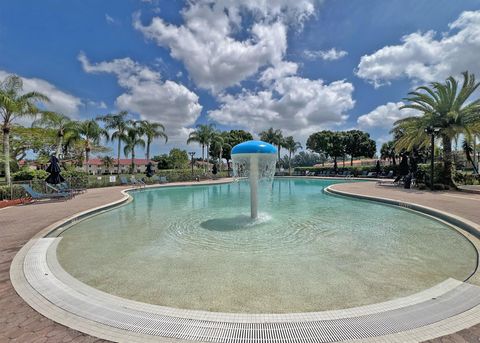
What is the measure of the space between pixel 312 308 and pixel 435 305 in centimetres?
164

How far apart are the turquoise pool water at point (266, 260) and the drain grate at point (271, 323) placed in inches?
17.6

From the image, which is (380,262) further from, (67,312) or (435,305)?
(67,312)

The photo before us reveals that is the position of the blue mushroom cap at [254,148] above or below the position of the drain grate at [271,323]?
above

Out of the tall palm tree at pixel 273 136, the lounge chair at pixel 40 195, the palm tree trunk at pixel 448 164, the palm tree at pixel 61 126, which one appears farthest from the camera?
the tall palm tree at pixel 273 136

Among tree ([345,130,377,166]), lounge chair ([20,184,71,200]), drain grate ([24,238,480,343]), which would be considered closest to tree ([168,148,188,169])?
tree ([345,130,377,166])

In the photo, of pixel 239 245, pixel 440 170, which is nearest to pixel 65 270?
pixel 239 245

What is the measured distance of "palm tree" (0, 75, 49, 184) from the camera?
15.7 metres

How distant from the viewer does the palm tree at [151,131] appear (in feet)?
120

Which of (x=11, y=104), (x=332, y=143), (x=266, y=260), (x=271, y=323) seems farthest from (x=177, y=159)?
(x=271, y=323)

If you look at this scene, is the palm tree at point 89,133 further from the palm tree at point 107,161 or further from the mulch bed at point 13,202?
the palm tree at point 107,161

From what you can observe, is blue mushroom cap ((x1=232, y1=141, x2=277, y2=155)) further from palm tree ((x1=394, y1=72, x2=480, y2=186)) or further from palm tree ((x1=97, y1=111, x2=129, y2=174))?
palm tree ((x1=97, y1=111, x2=129, y2=174))

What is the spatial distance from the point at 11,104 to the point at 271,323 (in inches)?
833

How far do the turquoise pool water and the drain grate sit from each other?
0.45 metres

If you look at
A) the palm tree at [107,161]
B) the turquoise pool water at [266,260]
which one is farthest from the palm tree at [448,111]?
the palm tree at [107,161]
